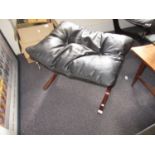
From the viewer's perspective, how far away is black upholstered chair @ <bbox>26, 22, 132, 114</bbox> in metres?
1.03

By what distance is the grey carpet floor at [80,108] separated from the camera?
3.98 feet

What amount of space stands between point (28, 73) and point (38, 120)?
57 centimetres

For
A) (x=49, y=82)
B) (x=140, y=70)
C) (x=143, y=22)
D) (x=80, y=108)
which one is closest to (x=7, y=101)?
(x=49, y=82)

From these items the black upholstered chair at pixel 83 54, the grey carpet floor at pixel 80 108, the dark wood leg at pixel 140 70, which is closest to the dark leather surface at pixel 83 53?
the black upholstered chair at pixel 83 54

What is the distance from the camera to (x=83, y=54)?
44.9 inches

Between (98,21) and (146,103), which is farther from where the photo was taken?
(98,21)

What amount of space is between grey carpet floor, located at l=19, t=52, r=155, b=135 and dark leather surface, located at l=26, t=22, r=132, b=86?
0.39 metres

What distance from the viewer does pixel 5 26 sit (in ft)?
5.15

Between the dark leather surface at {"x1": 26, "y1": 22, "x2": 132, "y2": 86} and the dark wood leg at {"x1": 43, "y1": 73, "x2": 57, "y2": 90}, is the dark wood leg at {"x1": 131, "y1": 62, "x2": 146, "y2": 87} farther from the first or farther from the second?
the dark wood leg at {"x1": 43, "y1": 73, "x2": 57, "y2": 90}

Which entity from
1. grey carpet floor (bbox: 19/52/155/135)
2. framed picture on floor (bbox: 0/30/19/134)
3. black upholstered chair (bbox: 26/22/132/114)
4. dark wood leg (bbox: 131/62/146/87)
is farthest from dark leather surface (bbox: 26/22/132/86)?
grey carpet floor (bbox: 19/52/155/135)

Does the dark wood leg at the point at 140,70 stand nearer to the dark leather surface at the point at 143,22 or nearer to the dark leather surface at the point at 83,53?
the dark leather surface at the point at 83,53

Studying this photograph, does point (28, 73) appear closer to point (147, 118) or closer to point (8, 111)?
point (8, 111)

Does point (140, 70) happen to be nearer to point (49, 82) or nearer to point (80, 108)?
point (80, 108)

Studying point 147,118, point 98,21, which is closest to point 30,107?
point 147,118
